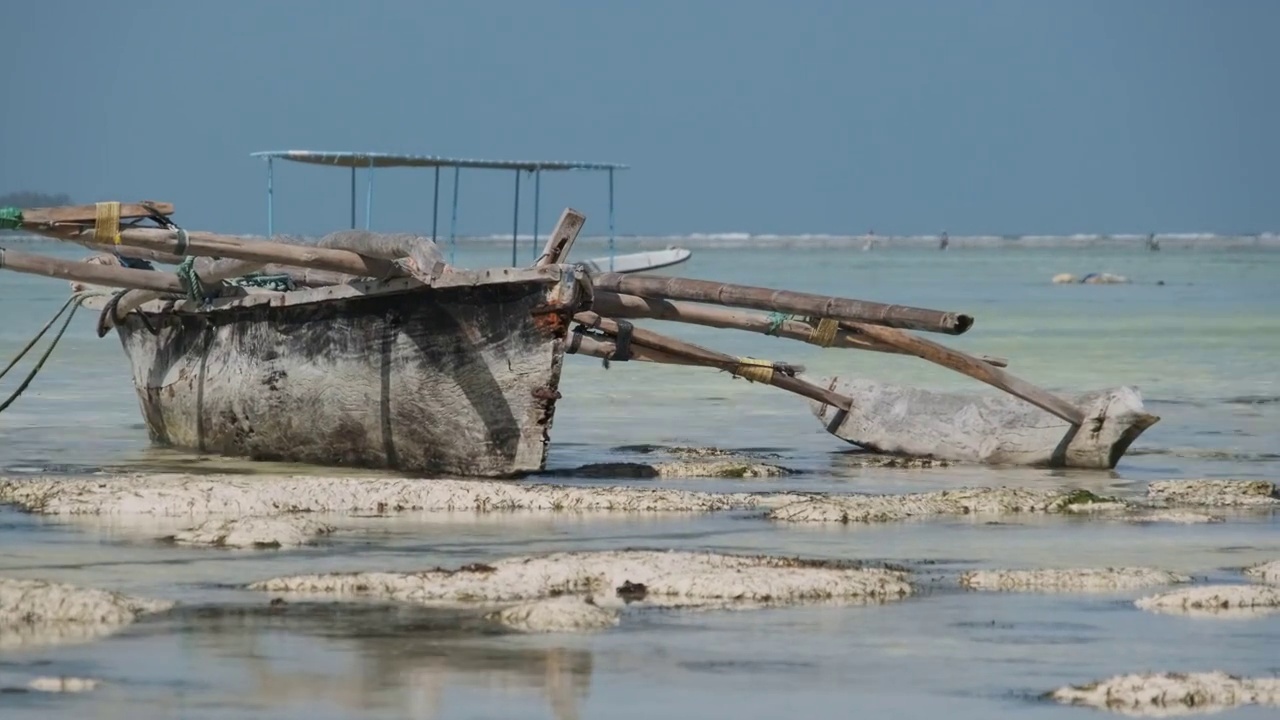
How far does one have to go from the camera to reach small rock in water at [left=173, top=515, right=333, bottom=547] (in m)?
8.64

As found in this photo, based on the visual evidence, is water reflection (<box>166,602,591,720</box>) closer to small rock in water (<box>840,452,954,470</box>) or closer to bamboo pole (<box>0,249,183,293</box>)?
bamboo pole (<box>0,249,183,293</box>)

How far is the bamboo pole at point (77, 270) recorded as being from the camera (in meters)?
11.8

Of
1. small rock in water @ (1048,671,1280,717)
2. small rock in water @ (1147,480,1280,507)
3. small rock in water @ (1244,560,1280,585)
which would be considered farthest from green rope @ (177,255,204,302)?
small rock in water @ (1048,671,1280,717)

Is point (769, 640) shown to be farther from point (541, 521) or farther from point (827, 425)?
point (827, 425)

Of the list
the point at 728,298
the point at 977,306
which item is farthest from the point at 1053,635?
the point at 977,306

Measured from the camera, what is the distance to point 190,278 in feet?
40.7

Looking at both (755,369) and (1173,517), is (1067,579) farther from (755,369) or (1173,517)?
(755,369)

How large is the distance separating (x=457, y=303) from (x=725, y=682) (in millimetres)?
5410

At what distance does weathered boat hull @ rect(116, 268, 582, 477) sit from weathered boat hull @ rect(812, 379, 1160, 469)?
9.71 feet

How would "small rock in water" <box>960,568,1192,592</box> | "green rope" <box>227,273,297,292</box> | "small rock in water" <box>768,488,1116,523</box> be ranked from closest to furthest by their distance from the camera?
"small rock in water" <box>960,568,1192,592</box>
"small rock in water" <box>768,488,1116,523</box>
"green rope" <box>227,273,297,292</box>

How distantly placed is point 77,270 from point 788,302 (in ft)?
12.5

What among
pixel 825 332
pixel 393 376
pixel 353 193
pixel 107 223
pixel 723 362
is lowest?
pixel 393 376

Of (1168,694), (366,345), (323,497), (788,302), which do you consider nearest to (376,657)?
(1168,694)

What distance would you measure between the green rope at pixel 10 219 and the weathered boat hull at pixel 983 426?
542 centimetres
